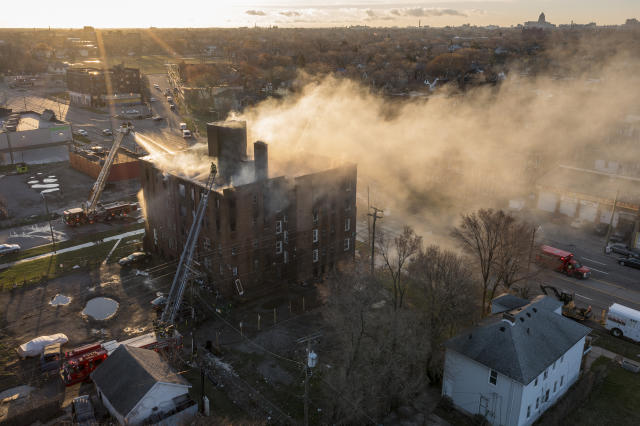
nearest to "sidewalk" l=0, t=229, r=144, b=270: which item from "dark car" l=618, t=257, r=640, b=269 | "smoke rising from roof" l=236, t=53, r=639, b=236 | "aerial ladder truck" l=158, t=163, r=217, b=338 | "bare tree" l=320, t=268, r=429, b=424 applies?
"aerial ladder truck" l=158, t=163, r=217, b=338

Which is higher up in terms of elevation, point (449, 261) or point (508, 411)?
point (449, 261)

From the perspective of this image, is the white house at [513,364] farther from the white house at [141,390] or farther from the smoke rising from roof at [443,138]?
the smoke rising from roof at [443,138]

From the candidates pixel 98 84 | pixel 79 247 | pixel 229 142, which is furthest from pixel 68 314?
pixel 98 84

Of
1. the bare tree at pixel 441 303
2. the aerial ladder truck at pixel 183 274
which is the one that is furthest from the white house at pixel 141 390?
the bare tree at pixel 441 303

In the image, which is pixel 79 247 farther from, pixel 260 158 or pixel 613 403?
pixel 613 403

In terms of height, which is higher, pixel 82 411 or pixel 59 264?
pixel 82 411

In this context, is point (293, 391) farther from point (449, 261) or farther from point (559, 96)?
point (559, 96)

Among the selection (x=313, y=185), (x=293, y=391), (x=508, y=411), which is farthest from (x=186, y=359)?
(x=508, y=411)
